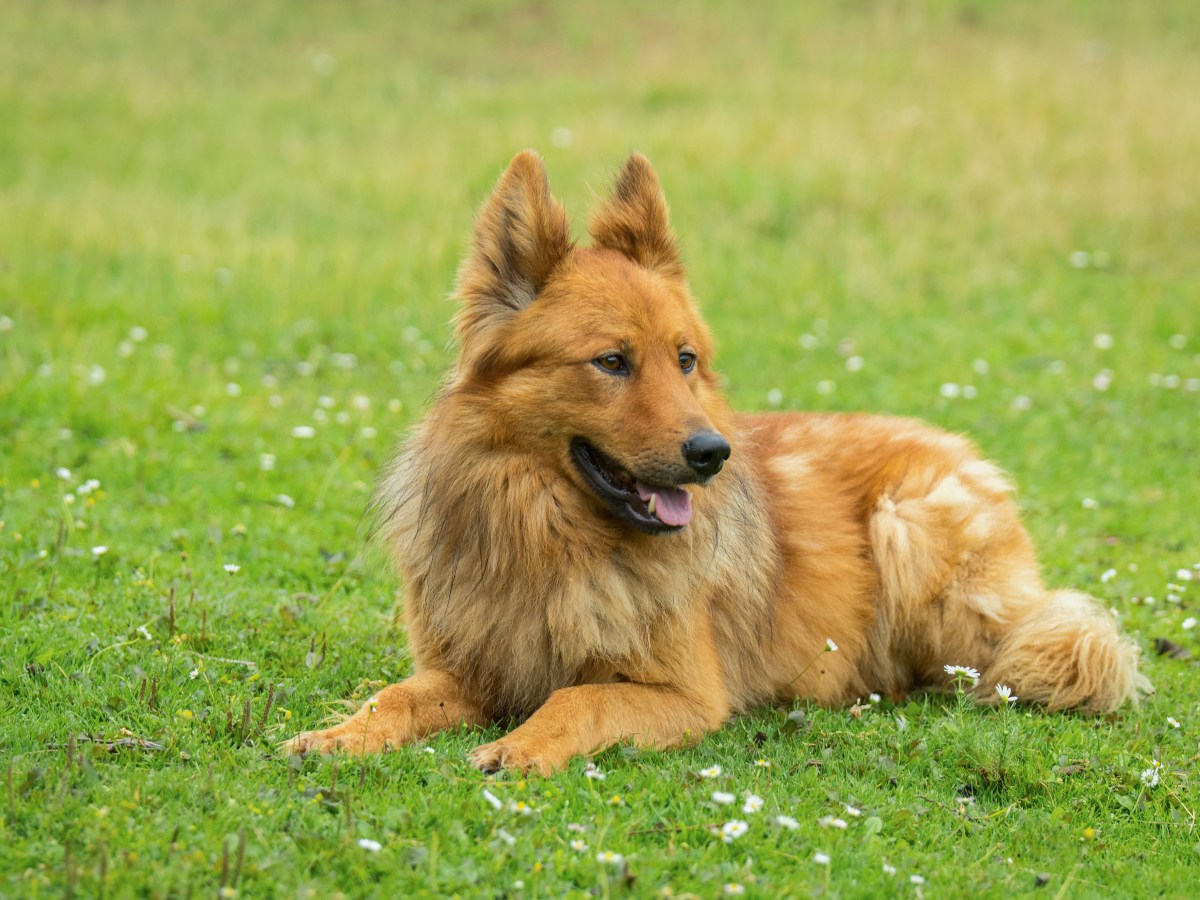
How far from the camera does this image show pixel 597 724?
4.46 meters

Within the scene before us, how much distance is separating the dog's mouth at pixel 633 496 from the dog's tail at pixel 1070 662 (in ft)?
5.97

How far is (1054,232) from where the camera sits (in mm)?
14102

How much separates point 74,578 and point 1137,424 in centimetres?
787

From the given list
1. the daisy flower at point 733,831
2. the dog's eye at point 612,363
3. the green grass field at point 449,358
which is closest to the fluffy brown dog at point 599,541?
the dog's eye at point 612,363

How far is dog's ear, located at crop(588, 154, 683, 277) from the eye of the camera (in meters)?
5.21

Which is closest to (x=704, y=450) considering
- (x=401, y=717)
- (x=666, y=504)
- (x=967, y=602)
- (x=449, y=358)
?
(x=666, y=504)

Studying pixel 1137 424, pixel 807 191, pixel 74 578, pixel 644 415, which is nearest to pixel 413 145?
pixel 807 191

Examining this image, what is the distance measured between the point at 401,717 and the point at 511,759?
54 cm

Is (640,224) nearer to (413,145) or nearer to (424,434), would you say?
(424,434)

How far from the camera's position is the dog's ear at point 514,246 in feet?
15.6

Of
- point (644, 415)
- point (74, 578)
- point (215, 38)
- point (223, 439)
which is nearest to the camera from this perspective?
point (644, 415)

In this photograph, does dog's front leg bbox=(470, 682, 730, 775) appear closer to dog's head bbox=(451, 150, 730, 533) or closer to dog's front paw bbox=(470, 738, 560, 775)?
dog's front paw bbox=(470, 738, 560, 775)

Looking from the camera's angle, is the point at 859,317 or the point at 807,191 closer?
the point at 859,317

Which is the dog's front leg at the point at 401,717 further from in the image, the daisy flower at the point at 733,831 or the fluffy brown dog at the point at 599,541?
the daisy flower at the point at 733,831
